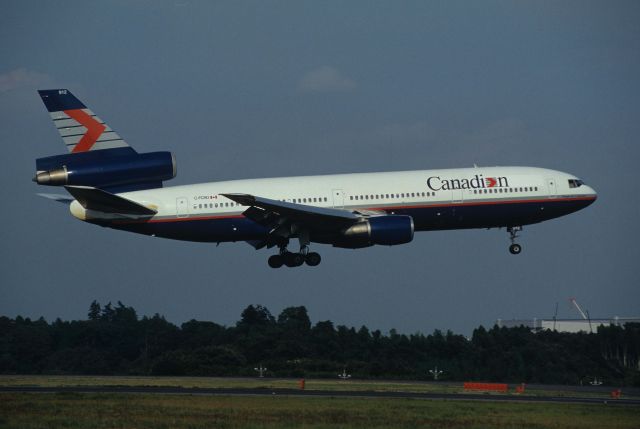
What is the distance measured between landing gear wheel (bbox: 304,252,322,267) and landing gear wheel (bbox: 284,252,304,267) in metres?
0.37

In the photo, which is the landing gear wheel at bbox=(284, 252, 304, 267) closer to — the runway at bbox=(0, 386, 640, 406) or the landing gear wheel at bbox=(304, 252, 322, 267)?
the landing gear wheel at bbox=(304, 252, 322, 267)

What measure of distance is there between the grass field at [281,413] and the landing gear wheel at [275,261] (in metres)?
14.9

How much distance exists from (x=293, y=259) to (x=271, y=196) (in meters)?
4.14

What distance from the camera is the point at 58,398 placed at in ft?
128

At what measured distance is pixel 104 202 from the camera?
49844 millimetres

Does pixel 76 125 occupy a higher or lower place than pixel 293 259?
higher

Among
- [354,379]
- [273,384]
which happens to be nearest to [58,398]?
[273,384]

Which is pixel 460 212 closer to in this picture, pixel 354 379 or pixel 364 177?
pixel 364 177

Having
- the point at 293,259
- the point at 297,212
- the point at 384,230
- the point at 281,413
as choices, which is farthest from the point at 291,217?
the point at 281,413

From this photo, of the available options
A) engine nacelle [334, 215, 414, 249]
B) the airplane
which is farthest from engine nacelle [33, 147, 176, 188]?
engine nacelle [334, 215, 414, 249]

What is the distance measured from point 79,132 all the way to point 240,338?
31509 millimetres

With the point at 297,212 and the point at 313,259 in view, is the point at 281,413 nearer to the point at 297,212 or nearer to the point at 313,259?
the point at 297,212

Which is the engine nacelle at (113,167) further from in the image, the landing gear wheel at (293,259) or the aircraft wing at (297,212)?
the landing gear wheel at (293,259)

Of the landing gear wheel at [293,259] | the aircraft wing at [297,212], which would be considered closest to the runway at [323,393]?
the aircraft wing at [297,212]
